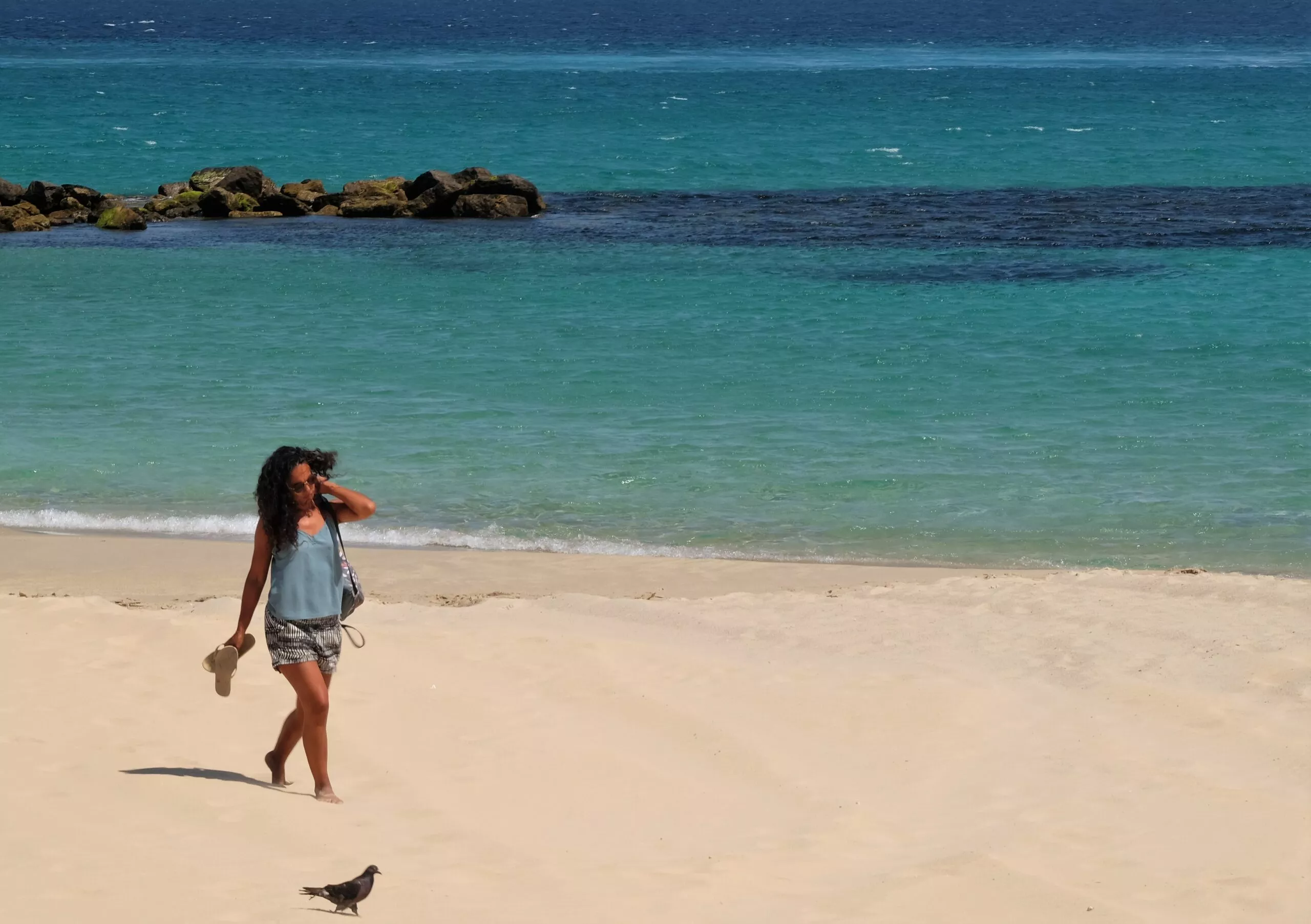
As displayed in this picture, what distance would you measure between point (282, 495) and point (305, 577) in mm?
390

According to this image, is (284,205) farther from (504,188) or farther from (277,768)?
(277,768)

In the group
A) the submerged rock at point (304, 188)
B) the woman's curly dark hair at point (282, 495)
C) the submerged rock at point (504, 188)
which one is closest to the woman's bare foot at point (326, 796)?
the woman's curly dark hair at point (282, 495)

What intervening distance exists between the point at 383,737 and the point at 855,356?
530 inches

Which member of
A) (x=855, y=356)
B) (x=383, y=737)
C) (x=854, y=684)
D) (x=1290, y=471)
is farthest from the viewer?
(x=855, y=356)

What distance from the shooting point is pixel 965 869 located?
687 centimetres

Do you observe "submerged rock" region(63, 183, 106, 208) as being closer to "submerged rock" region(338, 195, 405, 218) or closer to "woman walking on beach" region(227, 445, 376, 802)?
"submerged rock" region(338, 195, 405, 218)

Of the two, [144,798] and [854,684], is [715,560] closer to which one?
[854,684]

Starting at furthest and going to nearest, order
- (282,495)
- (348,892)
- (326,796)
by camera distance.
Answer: (326,796), (282,495), (348,892)

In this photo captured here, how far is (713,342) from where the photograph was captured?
21984mm

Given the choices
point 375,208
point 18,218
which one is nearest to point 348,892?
point 375,208

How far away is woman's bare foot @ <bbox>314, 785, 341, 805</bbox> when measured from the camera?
742cm

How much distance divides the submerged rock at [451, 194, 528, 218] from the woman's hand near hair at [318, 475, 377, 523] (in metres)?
27.6

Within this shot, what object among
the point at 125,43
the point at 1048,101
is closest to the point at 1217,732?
the point at 1048,101

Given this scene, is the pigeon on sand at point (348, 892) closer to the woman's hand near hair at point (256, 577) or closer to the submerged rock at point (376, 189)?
the woman's hand near hair at point (256, 577)
